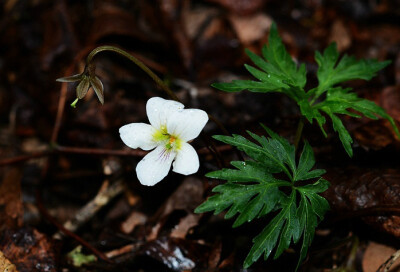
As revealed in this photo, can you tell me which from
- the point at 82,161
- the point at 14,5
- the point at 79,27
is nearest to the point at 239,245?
the point at 82,161

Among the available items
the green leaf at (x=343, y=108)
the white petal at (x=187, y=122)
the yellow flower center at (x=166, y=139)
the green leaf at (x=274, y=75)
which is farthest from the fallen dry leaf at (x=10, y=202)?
the green leaf at (x=343, y=108)

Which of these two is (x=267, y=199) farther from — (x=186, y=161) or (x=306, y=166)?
(x=186, y=161)

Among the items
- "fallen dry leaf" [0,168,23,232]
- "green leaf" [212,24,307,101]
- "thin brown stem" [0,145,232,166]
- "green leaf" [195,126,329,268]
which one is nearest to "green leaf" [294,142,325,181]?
"green leaf" [195,126,329,268]

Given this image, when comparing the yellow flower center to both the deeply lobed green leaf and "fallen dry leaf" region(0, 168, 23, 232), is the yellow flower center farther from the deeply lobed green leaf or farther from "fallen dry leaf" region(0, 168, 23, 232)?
"fallen dry leaf" region(0, 168, 23, 232)

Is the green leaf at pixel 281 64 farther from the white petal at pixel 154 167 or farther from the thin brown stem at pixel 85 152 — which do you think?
the white petal at pixel 154 167

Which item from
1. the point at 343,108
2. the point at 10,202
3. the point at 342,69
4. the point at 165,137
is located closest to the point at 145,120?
the point at 10,202
